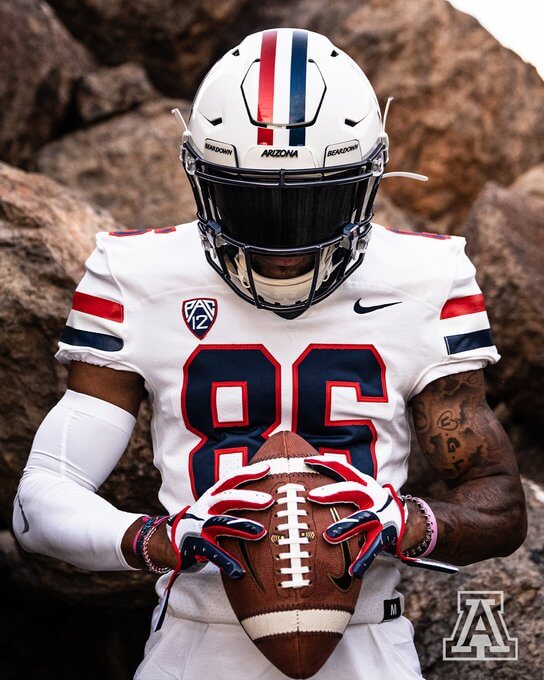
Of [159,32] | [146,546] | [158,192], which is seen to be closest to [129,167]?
[158,192]

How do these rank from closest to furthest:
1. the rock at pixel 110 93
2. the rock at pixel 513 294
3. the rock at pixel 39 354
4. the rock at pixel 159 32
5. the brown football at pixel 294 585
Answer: the brown football at pixel 294 585 → the rock at pixel 39 354 → the rock at pixel 513 294 → the rock at pixel 110 93 → the rock at pixel 159 32

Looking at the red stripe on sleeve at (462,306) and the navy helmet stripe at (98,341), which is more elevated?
the red stripe on sleeve at (462,306)

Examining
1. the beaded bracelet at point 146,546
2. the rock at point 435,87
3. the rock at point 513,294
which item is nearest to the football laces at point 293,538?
the beaded bracelet at point 146,546

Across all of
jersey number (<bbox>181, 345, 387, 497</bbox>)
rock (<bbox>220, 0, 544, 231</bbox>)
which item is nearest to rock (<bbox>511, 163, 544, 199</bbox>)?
rock (<bbox>220, 0, 544, 231</bbox>)

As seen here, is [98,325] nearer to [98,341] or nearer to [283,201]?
[98,341]

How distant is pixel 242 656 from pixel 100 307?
847 mm

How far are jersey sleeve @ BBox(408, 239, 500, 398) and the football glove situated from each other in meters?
0.57

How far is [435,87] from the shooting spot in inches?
223

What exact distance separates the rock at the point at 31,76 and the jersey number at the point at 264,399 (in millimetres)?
2349

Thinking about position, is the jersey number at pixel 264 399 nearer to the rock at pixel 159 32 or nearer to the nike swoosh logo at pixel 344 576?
the nike swoosh logo at pixel 344 576

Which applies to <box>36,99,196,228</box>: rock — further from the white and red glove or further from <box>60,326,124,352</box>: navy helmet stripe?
the white and red glove

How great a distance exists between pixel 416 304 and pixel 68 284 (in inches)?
40.3

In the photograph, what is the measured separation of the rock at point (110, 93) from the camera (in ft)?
16.0

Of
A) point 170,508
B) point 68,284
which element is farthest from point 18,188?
point 170,508
